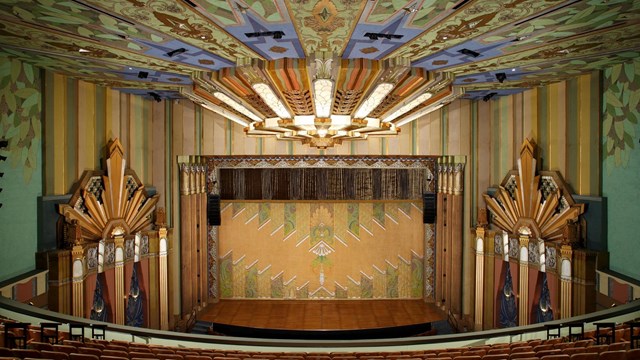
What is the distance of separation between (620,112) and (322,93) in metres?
5.87

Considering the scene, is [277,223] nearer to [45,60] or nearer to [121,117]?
[121,117]

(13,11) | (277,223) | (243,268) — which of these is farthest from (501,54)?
(243,268)

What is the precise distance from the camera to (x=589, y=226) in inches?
354

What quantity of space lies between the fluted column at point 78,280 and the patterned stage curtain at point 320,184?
5740 millimetres

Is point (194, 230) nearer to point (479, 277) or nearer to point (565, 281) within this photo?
point (479, 277)

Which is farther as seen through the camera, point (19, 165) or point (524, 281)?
point (524, 281)

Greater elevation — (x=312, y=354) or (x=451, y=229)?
(x=451, y=229)

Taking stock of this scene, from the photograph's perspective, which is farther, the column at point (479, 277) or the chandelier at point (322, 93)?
the column at point (479, 277)

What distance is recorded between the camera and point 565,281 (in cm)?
921

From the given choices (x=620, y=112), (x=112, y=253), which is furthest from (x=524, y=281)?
(x=112, y=253)

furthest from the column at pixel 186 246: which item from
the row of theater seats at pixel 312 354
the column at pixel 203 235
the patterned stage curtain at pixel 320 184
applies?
the row of theater seats at pixel 312 354

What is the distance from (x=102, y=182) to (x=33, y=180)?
1.96 metres

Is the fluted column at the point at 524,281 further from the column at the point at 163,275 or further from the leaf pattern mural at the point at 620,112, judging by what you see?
the column at the point at 163,275

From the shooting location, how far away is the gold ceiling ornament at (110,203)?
9.48m
